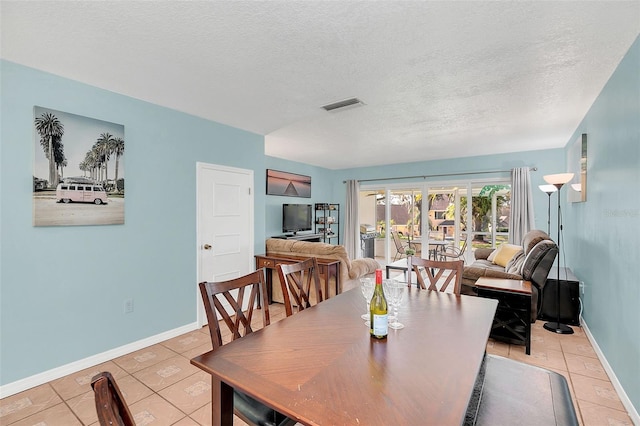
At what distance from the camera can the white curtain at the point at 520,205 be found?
17.5ft

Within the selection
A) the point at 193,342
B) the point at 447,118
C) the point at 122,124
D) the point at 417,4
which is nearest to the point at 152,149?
the point at 122,124

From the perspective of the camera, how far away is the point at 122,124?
2830 millimetres

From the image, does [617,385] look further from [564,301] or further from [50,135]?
[50,135]

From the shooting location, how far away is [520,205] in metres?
5.39

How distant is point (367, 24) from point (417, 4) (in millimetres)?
301

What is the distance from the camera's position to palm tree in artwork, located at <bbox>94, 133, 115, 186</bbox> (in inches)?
105

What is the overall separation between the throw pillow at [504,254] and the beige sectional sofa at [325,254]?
1991 mm

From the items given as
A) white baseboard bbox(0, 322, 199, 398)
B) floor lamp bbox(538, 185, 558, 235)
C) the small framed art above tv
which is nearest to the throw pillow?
floor lamp bbox(538, 185, 558, 235)

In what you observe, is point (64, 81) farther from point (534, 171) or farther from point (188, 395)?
point (534, 171)

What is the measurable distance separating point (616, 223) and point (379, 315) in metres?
2.29

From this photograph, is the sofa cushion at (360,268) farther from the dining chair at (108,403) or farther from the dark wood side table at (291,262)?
the dining chair at (108,403)

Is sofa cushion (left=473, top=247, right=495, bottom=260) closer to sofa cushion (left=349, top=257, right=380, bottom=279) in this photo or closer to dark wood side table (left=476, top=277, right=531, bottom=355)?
sofa cushion (left=349, top=257, right=380, bottom=279)

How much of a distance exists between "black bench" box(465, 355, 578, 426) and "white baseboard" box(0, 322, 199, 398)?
2.98 metres

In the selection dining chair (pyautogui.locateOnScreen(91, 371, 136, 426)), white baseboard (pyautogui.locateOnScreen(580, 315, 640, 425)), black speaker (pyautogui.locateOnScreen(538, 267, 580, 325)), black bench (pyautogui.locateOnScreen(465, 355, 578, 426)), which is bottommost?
white baseboard (pyautogui.locateOnScreen(580, 315, 640, 425))
